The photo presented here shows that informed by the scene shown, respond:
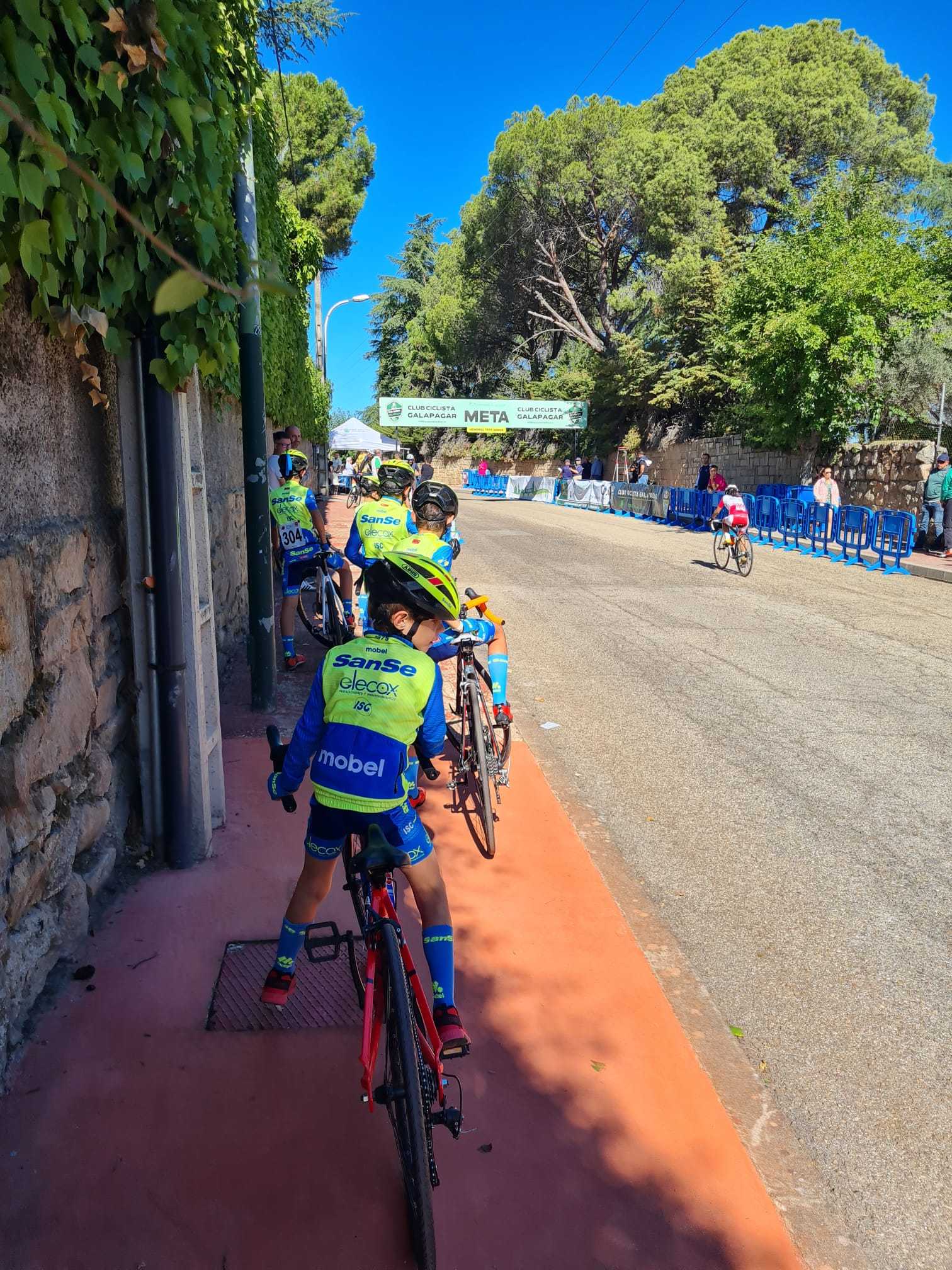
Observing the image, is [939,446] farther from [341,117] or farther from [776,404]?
[341,117]

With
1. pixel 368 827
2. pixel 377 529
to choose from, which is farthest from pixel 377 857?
pixel 377 529

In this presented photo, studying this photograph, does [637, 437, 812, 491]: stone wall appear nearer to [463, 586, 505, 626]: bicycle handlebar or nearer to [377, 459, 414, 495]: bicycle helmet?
[377, 459, 414, 495]: bicycle helmet

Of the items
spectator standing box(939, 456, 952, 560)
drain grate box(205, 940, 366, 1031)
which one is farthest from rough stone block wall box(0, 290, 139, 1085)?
spectator standing box(939, 456, 952, 560)

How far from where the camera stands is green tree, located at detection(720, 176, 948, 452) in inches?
819

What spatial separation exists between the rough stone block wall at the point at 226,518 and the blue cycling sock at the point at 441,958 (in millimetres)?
4632

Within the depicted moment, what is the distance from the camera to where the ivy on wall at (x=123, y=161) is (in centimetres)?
247

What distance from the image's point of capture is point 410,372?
2594 inches

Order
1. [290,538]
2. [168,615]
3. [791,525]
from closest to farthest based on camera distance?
[168,615] < [290,538] < [791,525]

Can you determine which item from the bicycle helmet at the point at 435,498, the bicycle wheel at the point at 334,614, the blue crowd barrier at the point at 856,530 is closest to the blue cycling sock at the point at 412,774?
the bicycle helmet at the point at 435,498

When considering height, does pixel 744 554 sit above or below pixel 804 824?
above

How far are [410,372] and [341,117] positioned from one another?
29979mm

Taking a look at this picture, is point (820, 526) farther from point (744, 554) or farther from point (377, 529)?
point (377, 529)

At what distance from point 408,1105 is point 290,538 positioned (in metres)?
6.45

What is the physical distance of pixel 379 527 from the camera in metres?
6.31
